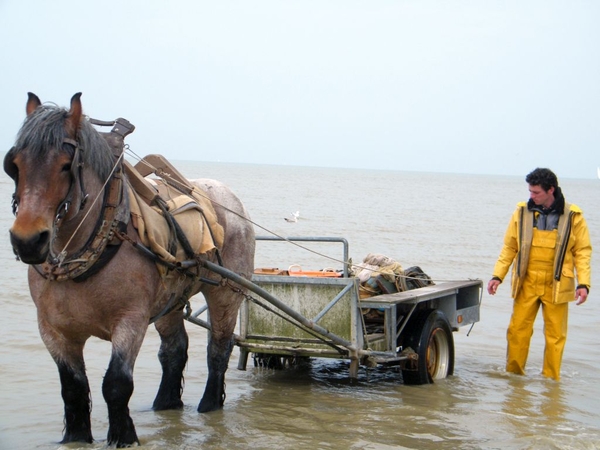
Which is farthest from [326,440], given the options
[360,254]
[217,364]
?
[360,254]

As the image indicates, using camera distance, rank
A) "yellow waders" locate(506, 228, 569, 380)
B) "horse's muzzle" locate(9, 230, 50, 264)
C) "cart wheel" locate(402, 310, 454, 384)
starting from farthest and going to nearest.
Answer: "yellow waders" locate(506, 228, 569, 380) < "cart wheel" locate(402, 310, 454, 384) < "horse's muzzle" locate(9, 230, 50, 264)

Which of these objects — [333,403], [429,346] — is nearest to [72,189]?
[333,403]

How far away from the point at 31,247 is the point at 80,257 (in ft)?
1.93

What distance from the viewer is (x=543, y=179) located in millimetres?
8359

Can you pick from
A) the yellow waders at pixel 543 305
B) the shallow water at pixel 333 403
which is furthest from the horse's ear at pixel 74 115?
the yellow waders at pixel 543 305

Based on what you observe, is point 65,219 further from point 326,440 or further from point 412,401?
point 412,401

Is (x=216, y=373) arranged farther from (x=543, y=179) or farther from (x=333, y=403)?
(x=543, y=179)

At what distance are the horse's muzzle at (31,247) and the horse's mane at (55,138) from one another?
1.62 feet

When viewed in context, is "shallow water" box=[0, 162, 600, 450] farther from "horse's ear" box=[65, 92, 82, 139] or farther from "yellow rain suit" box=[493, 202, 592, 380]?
"horse's ear" box=[65, 92, 82, 139]

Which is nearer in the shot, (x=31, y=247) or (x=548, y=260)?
(x=31, y=247)

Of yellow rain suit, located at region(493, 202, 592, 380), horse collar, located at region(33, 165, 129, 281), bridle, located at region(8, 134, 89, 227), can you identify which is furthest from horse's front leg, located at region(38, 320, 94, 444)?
yellow rain suit, located at region(493, 202, 592, 380)

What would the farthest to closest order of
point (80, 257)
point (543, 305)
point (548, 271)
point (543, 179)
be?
point (543, 305), point (548, 271), point (543, 179), point (80, 257)

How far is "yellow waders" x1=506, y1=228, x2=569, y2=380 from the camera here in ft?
27.7

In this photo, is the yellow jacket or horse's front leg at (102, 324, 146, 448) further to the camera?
the yellow jacket
